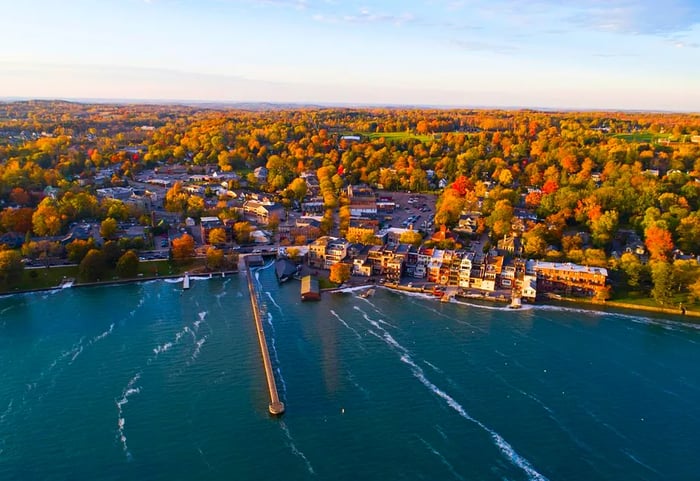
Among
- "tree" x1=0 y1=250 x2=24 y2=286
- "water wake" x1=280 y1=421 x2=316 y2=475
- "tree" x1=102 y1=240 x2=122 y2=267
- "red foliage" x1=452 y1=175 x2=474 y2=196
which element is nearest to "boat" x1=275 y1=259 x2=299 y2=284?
"tree" x1=102 y1=240 x2=122 y2=267

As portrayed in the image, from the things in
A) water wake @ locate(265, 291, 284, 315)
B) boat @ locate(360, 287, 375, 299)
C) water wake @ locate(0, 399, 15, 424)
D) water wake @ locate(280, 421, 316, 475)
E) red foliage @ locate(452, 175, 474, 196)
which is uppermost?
red foliage @ locate(452, 175, 474, 196)

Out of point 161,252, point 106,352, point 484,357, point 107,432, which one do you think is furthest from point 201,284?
point 484,357

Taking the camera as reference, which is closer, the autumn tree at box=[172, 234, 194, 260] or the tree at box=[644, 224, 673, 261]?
the tree at box=[644, 224, 673, 261]

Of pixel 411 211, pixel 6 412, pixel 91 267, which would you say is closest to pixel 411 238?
pixel 411 211

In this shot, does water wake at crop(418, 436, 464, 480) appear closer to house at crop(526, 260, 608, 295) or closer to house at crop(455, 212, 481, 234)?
house at crop(526, 260, 608, 295)

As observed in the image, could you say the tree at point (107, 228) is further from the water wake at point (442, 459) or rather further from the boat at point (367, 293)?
the water wake at point (442, 459)

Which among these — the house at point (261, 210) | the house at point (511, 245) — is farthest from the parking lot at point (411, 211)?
the house at point (261, 210)

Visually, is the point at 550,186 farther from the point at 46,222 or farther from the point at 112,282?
the point at 46,222

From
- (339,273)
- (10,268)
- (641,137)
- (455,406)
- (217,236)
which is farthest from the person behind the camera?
(641,137)

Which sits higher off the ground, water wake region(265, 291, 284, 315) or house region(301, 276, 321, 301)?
house region(301, 276, 321, 301)
